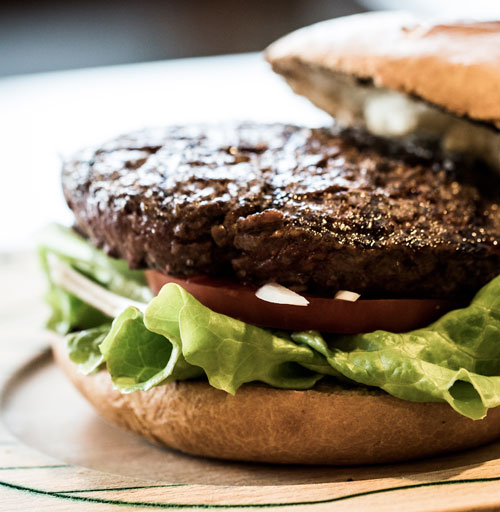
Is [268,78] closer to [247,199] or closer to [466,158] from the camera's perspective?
[466,158]

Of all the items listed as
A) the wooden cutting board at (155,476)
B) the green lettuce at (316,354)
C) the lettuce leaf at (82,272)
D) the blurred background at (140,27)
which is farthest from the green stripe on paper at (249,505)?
the blurred background at (140,27)

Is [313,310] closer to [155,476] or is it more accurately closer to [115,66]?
[155,476]

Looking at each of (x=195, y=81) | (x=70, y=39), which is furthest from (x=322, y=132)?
(x=195, y=81)

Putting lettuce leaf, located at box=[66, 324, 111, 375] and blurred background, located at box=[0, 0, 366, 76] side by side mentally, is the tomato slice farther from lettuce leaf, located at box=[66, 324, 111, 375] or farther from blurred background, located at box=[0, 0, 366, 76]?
blurred background, located at box=[0, 0, 366, 76]

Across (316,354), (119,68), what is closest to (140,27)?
(119,68)

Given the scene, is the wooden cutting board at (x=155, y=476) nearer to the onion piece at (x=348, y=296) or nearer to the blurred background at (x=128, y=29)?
the onion piece at (x=348, y=296)

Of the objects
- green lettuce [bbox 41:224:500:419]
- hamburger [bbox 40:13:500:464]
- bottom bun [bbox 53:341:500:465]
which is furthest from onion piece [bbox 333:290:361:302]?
bottom bun [bbox 53:341:500:465]
